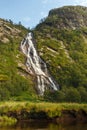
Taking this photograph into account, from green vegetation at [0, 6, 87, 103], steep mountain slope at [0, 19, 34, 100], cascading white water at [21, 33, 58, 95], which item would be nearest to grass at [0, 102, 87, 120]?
steep mountain slope at [0, 19, 34, 100]

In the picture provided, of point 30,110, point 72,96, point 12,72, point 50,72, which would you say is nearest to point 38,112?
point 30,110

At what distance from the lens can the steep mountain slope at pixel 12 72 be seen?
14588 centimetres

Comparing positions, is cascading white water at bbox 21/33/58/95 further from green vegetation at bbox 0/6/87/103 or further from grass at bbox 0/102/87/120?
grass at bbox 0/102/87/120

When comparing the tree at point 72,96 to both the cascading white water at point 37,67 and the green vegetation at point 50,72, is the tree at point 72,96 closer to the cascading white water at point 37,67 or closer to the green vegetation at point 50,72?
the green vegetation at point 50,72

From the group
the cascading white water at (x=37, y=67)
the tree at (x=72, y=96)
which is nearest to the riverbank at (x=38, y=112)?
the tree at (x=72, y=96)

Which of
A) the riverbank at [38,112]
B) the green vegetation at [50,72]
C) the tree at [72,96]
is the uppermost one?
the green vegetation at [50,72]

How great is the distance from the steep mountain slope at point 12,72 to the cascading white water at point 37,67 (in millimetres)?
2457

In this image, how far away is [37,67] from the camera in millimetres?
169875

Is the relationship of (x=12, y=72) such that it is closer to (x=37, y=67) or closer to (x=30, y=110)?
(x=37, y=67)

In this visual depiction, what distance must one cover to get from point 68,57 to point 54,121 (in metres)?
113

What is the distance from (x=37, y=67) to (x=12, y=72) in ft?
36.8

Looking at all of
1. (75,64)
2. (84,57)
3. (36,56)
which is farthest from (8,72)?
(84,57)

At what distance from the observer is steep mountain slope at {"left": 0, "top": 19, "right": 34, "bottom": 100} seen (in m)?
146

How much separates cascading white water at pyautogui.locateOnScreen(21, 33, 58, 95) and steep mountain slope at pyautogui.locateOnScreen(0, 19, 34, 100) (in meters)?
2.46
